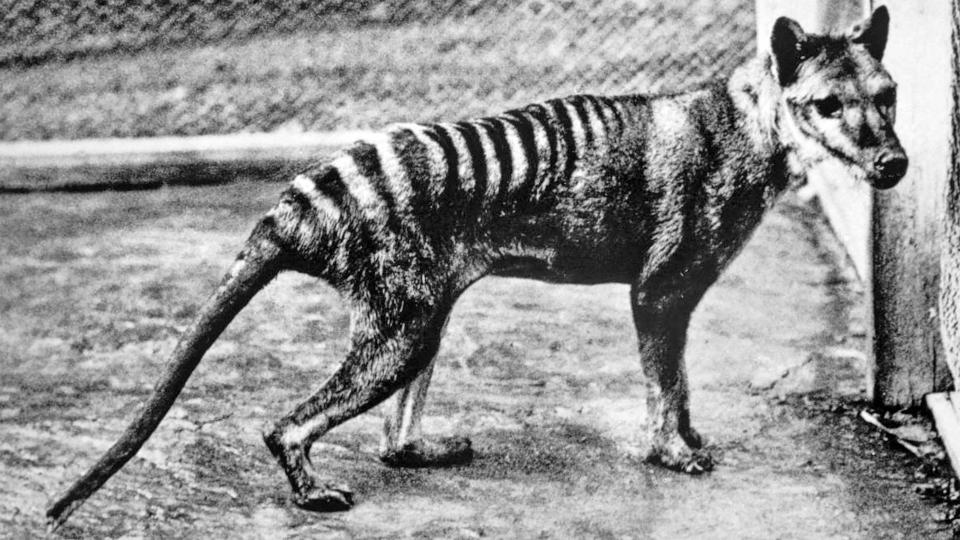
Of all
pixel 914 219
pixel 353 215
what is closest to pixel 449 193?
pixel 353 215

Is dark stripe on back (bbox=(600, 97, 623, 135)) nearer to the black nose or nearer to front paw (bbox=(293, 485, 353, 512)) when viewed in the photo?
the black nose

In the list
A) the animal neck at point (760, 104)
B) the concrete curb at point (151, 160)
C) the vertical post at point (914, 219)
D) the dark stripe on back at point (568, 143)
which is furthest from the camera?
the concrete curb at point (151, 160)

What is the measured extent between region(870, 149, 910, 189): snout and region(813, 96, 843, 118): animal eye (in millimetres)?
195

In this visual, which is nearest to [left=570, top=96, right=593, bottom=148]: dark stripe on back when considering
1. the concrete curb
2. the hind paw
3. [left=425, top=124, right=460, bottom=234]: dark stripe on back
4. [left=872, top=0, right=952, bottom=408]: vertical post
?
[left=425, top=124, right=460, bottom=234]: dark stripe on back

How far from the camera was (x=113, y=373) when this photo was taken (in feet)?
17.7

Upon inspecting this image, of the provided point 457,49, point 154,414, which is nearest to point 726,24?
point 457,49

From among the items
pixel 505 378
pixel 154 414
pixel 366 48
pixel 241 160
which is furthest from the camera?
pixel 366 48

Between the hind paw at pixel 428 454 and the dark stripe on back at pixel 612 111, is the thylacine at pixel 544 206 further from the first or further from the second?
the hind paw at pixel 428 454

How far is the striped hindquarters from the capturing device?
4086mm

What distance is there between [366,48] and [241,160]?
1549 mm

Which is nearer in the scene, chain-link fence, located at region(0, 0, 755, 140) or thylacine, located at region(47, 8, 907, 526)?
thylacine, located at region(47, 8, 907, 526)

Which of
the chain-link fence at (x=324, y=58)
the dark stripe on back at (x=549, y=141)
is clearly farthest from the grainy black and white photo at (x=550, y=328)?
the chain-link fence at (x=324, y=58)

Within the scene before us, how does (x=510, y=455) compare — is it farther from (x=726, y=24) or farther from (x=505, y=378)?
(x=726, y=24)

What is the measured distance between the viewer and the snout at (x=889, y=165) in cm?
391
